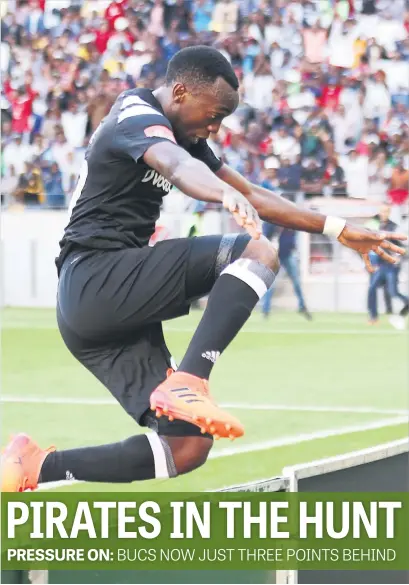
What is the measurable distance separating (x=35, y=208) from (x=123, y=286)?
17988mm

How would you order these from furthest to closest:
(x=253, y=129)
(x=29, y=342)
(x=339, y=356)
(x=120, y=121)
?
(x=253, y=129) < (x=29, y=342) < (x=339, y=356) < (x=120, y=121)

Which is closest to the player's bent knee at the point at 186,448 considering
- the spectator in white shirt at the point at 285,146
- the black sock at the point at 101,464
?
the black sock at the point at 101,464

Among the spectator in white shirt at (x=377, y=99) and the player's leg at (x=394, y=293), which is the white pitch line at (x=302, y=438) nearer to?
the player's leg at (x=394, y=293)

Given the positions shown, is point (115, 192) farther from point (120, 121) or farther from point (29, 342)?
point (29, 342)

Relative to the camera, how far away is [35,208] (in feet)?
75.5

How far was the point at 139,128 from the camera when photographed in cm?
501

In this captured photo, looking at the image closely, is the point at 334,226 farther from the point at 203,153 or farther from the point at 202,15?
the point at 202,15

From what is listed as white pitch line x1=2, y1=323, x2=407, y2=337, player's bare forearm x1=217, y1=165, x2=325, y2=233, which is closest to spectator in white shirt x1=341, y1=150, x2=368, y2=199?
white pitch line x1=2, y1=323, x2=407, y2=337

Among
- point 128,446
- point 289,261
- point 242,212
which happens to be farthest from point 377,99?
point 242,212

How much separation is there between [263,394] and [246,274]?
8.64 meters

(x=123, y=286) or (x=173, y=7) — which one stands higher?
(x=173, y=7)

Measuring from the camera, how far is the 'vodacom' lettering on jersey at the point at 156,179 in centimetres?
531

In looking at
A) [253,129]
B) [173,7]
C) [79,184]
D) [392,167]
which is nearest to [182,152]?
[79,184]

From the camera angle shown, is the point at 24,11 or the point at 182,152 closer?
the point at 182,152
